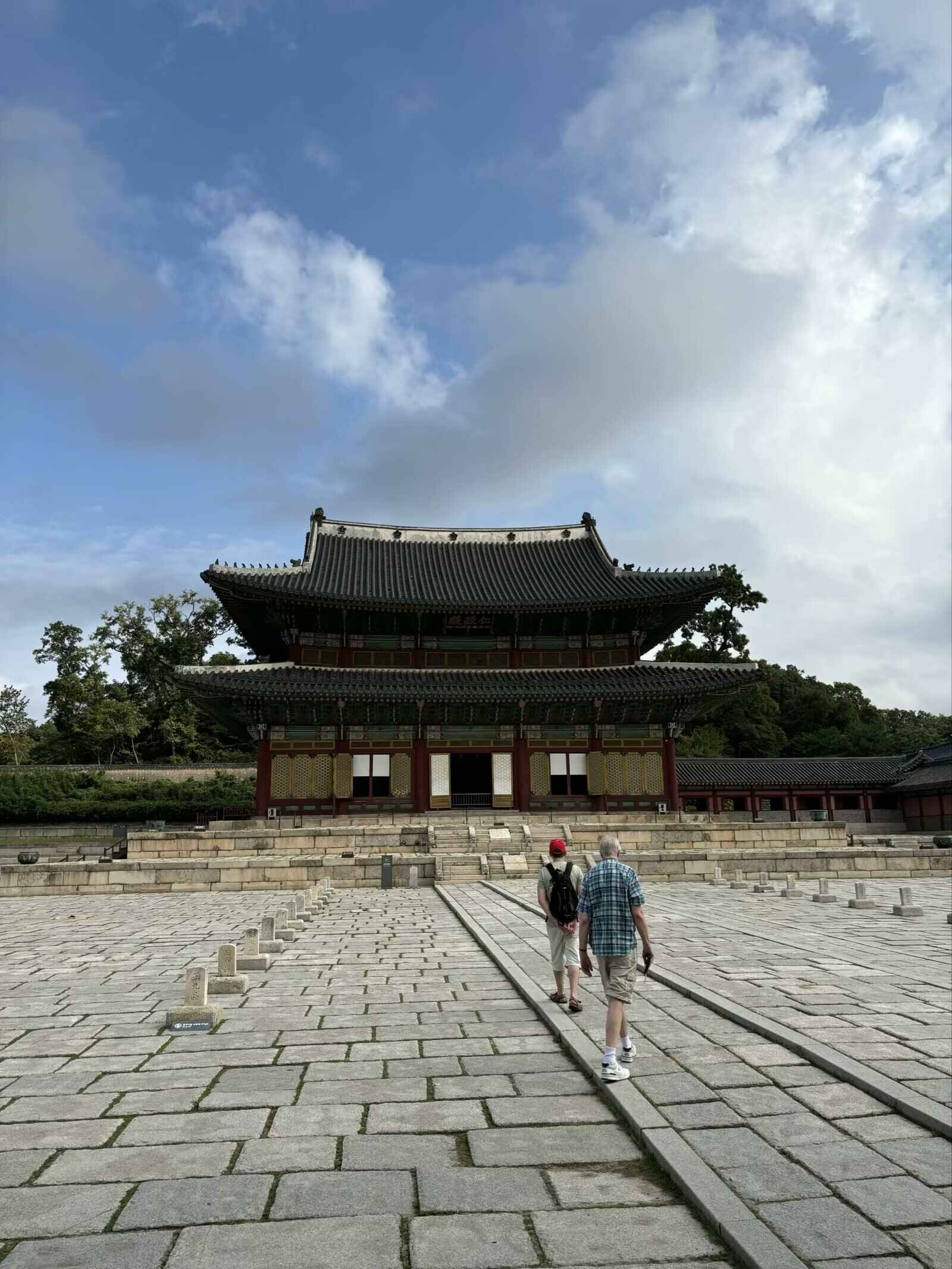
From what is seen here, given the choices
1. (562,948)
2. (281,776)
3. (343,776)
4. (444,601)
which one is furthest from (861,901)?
(281,776)

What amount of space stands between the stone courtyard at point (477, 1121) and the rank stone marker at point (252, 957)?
48 cm

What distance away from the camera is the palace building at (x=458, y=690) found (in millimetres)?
28266

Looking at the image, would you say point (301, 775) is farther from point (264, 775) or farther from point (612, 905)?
point (612, 905)

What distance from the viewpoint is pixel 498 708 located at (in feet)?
97.0

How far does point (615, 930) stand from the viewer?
19.1 feet

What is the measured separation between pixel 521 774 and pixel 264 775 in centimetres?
893

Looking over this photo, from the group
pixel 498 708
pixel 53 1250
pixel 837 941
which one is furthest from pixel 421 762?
pixel 53 1250

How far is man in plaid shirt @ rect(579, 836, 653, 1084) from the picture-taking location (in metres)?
5.46

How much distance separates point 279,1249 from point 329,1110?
5.11 ft

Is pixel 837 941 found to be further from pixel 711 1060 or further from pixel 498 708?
pixel 498 708

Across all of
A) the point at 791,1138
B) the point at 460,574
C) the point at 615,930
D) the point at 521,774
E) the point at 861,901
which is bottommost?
the point at 861,901

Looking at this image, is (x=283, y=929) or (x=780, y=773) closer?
(x=283, y=929)

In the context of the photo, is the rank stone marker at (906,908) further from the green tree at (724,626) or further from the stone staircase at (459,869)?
the green tree at (724,626)

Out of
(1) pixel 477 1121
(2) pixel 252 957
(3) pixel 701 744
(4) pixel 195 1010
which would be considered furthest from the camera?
(3) pixel 701 744
